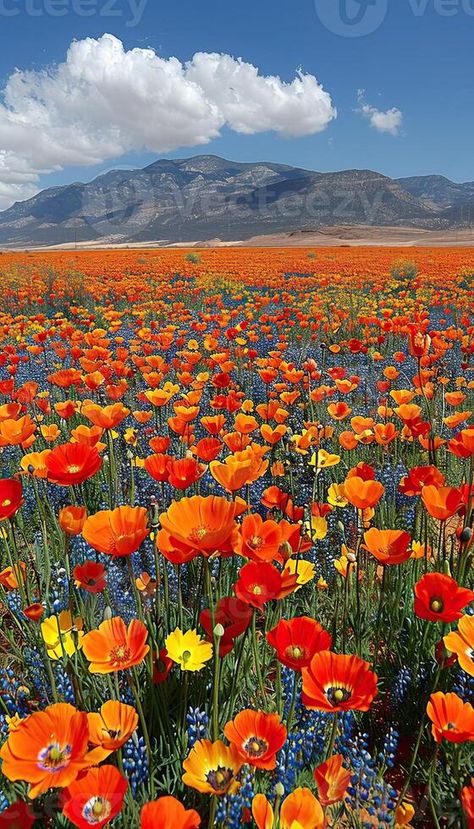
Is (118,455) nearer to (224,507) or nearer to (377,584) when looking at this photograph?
(377,584)

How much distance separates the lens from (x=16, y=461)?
377cm

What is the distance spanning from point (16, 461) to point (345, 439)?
8.19ft

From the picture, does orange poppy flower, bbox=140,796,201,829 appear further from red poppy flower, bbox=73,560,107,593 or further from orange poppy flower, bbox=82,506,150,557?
red poppy flower, bbox=73,560,107,593

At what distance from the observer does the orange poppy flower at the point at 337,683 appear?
983mm

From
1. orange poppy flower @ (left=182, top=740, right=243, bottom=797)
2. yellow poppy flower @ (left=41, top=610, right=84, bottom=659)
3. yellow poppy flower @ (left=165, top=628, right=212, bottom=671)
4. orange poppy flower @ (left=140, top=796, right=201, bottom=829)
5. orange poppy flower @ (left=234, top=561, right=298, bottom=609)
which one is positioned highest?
orange poppy flower @ (left=234, top=561, right=298, bottom=609)

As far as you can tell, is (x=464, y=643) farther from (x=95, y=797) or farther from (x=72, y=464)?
(x=72, y=464)

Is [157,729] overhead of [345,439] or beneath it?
beneath

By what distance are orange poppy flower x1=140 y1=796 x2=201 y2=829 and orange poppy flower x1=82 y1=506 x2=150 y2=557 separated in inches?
19.2

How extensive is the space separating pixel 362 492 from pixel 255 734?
2.49 ft

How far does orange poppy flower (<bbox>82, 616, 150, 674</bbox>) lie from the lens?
1108 mm

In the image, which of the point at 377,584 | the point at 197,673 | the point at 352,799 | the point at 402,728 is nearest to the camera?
the point at 352,799

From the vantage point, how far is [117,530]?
4.22ft

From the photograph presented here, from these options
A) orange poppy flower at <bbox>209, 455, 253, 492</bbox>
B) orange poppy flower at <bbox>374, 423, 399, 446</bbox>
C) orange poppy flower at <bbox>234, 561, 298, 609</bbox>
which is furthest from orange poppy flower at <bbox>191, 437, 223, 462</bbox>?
orange poppy flower at <bbox>374, 423, 399, 446</bbox>

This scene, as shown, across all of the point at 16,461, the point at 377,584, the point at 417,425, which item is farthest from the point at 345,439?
the point at 16,461
